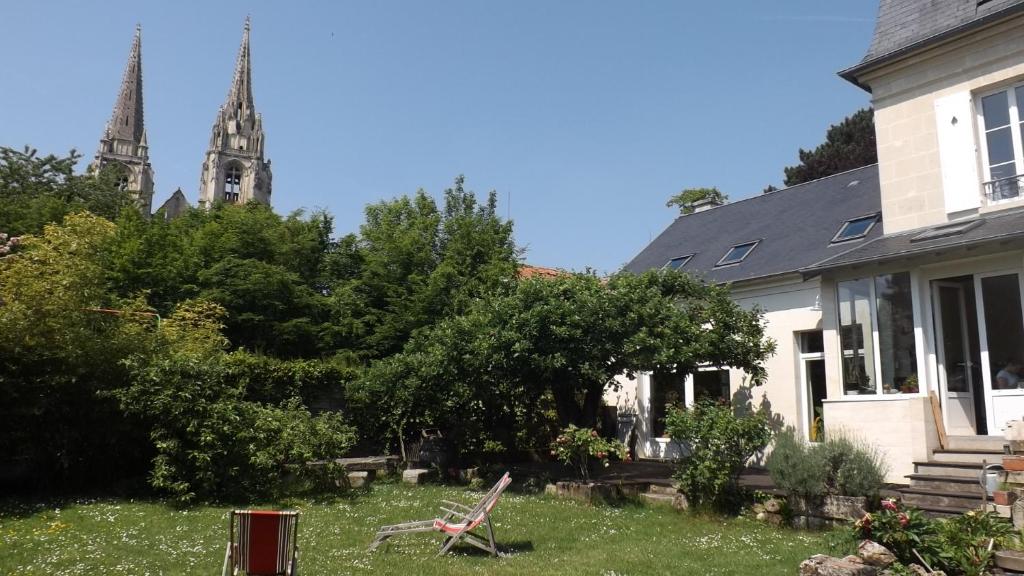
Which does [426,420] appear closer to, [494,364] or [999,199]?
[494,364]

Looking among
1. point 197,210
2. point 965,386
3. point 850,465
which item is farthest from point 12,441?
point 197,210

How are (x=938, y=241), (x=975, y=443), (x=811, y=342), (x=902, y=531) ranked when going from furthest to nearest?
1. (x=811, y=342)
2. (x=938, y=241)
3. (x=975, y=443)
4. (x=902, y=531)

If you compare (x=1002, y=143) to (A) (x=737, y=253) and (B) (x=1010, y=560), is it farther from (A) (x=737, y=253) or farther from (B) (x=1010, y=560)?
(B) (x=1010, y=560)

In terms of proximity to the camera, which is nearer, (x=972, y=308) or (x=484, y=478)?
(x=972, y=308)

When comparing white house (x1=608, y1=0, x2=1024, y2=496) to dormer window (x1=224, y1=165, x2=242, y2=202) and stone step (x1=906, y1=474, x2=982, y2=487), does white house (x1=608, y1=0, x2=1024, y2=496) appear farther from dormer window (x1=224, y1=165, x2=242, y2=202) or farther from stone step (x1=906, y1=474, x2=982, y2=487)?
dormer window (x1=224, y1=165, x2=242, y2=202)

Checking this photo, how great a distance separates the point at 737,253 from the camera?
18.0 m

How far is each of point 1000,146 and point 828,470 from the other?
20.6 feet

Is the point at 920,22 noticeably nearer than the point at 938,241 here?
No

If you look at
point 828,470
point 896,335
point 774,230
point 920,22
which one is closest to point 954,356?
point 896,335

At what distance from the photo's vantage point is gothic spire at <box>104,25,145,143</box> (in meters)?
84.4

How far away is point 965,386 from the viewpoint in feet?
35.3

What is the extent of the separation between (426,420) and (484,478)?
88.5 inches

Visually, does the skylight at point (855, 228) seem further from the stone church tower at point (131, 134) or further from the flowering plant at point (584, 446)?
the stone church tower at point (131, 134)

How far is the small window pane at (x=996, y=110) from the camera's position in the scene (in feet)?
37.3
